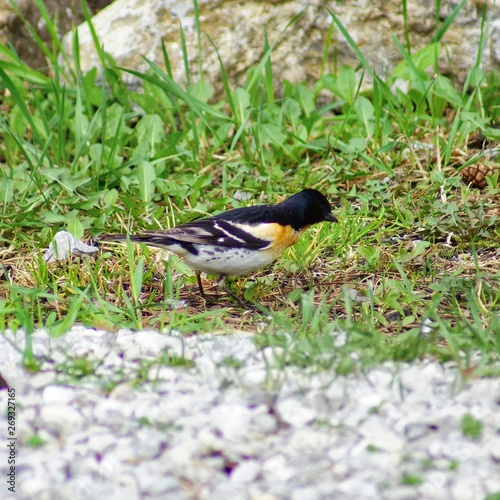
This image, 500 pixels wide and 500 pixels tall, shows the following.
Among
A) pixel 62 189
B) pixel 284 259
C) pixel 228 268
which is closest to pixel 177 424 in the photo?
pixel 228 268

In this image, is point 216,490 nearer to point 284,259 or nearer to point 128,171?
point 284,259

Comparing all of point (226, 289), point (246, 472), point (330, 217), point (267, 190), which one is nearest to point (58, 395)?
point (246, 472)

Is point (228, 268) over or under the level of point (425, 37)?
under

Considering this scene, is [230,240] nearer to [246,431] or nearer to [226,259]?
[226,259]

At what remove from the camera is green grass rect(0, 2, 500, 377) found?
5.27 m

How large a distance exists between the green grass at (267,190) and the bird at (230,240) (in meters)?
0.17

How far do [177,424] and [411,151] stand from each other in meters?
4.19

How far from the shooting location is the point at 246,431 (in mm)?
3389

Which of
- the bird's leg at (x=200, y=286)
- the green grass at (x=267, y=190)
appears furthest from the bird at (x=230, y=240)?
the green grass at (x=267, y=190)

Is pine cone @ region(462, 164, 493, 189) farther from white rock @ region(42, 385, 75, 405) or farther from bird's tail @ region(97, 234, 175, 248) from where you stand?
white rock @ region(42, 385, 75, 405)

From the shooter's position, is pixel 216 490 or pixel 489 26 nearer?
pixel 216 490

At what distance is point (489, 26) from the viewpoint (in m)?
7.91

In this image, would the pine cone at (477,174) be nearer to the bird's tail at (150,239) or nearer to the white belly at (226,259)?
the white belly at (226,259)

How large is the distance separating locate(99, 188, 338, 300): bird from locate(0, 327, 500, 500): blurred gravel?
65.1 inches
